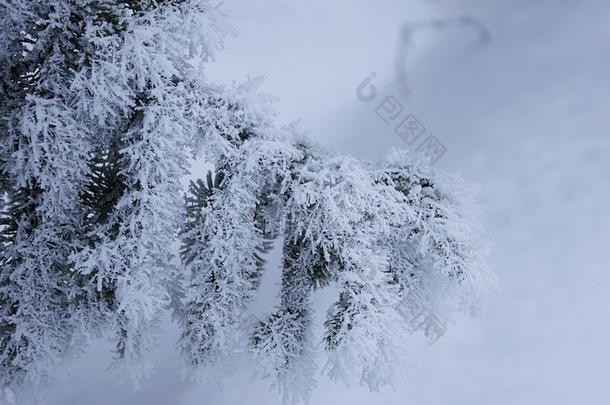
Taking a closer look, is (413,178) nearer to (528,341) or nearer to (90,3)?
(90,3)

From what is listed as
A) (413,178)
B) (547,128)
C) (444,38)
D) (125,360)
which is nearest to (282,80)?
(444,38)

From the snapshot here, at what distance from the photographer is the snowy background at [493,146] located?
485 cm

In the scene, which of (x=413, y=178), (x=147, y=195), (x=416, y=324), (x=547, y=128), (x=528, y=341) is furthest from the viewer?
(x=547, y=128)

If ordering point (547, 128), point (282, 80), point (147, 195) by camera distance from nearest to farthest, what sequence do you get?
point (147, 195) → point (547, 128) → point (282, 80)

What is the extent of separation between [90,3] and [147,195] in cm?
106

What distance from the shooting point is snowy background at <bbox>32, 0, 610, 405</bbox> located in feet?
15.9

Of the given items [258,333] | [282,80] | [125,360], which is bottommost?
[125,360]

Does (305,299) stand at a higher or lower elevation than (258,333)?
higher

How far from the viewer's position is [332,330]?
3.03 metres

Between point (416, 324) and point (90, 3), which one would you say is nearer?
point (90, 3)

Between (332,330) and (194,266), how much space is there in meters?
0.90

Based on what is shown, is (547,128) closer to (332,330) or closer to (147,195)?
(332,330)

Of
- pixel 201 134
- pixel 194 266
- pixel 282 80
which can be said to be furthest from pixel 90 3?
pixel 282 80

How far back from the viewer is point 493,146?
20.1 ft
